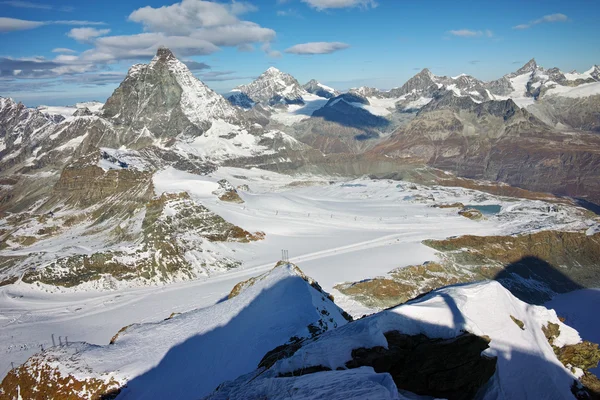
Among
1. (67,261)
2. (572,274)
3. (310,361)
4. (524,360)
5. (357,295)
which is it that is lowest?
(572,274)

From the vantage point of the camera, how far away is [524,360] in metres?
16.3

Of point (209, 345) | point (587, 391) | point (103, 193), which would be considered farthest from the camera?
point (103, 193)

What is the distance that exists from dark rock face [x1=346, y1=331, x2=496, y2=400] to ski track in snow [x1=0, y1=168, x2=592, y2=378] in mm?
30251

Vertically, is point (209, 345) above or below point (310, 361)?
below

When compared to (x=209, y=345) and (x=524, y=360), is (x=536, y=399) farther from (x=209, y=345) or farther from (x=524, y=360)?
(x=209, y=345)

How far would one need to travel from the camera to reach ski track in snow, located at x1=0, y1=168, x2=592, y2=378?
40688 mm

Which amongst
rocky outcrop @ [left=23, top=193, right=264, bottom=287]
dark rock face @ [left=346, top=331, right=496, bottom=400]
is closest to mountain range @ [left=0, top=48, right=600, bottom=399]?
dark rock face @ [left=346, top=331, right=496, bottom=400]

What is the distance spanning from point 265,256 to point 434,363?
51.5 meters

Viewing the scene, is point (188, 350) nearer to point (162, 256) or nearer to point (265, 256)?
point (162, 256)

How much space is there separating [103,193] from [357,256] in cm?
8080

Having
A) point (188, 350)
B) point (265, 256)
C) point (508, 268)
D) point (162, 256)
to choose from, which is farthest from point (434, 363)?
point (508, 268)

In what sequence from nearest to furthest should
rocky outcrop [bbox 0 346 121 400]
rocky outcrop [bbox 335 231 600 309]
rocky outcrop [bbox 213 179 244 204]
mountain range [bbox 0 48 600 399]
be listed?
mountain range [bbox 0 48 600 399]
rocky outcrop [bbox 0 346 121 400]
rocky outcrop [bbox 335 231 600 309]
rocky outcrop [bbox 213 179 244 204]

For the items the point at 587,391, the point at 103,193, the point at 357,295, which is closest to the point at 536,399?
the point at 587,391

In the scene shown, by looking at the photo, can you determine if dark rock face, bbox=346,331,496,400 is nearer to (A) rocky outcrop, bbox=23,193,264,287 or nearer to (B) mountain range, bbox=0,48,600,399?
(B) mountain range, bbox=0,48,600,399
